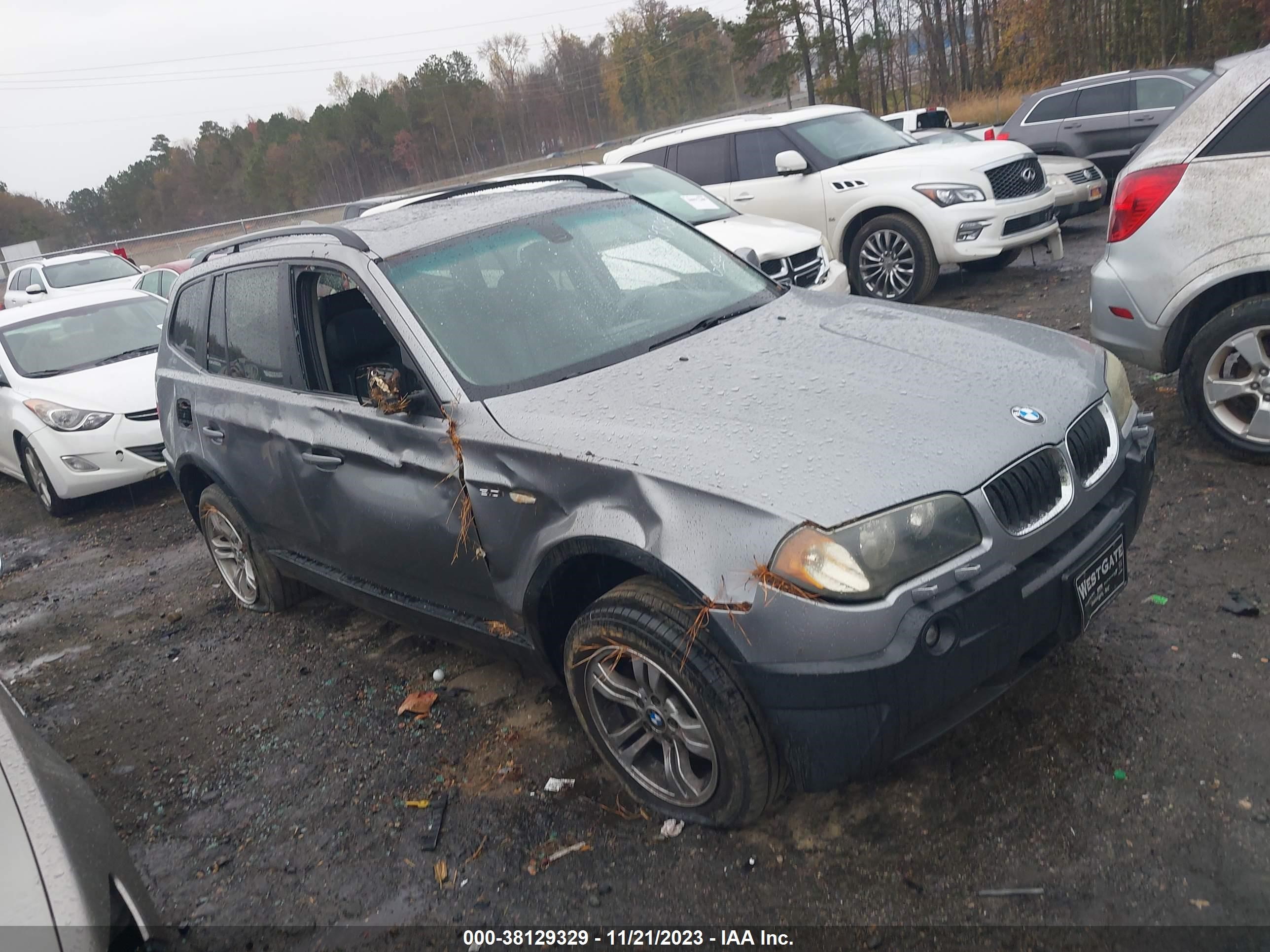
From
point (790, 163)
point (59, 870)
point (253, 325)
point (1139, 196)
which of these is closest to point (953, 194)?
point (790, 163)

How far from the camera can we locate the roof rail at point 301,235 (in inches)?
150

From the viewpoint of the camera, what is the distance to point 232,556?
17.6ft

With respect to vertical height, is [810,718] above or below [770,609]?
below

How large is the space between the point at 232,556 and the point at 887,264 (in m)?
6.60

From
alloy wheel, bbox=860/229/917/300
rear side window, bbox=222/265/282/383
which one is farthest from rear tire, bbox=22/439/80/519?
alloy wheel, bbox=860/229/917/300

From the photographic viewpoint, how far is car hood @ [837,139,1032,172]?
8.91 metres

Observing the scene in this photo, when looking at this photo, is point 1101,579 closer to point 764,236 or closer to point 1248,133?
point 1248,133

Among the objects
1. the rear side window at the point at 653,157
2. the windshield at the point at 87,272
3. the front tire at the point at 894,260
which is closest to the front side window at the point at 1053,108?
the front tire at the point at 894,260

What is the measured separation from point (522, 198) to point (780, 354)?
1624 millimetres

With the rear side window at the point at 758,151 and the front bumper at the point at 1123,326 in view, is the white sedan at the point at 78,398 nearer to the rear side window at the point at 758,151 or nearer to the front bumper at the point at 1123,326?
the rear side window at the point at 758,151

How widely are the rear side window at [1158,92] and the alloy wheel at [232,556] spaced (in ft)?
40.3

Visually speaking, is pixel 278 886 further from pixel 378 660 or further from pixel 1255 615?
pixel 1255 615

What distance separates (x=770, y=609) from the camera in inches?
96.3

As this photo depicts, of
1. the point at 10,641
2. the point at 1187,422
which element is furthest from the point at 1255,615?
the point at 10,641
